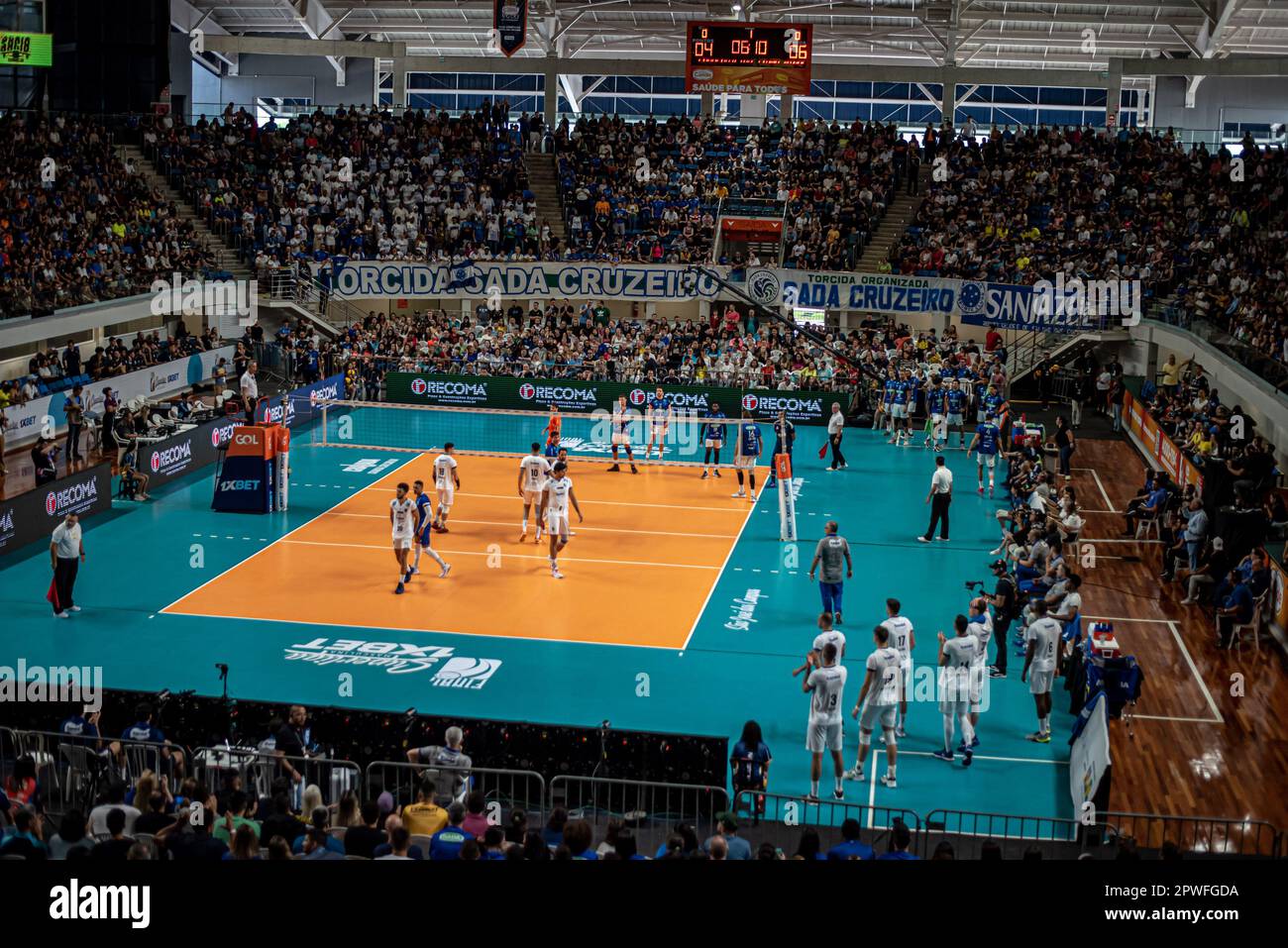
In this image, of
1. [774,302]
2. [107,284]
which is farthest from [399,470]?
[774,302]

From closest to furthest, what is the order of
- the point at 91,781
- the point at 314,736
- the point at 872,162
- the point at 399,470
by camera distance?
the point at 91,781, the point at 314,736, the point at 399,470, the point at 872,162

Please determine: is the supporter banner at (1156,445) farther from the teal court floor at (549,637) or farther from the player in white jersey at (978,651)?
the player in white jersey at (978,651)

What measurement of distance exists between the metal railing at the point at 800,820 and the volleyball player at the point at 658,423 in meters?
19.5

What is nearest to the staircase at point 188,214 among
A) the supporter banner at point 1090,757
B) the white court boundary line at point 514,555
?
the white court boundary line at point 514,555

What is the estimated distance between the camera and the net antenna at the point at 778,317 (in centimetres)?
3972

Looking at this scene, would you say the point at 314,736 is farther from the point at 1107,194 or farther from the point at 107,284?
the point at 1107,194

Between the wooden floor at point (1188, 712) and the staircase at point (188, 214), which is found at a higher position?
the staircase at point (188, 214)

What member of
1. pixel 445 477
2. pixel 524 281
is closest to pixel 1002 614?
pixel 445 477

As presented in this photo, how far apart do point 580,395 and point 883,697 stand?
25290mm

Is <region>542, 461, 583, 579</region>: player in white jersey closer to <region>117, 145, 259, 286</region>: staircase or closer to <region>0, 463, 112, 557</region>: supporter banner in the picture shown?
<region>0, 463, 112, 557</region>: supporter banner
